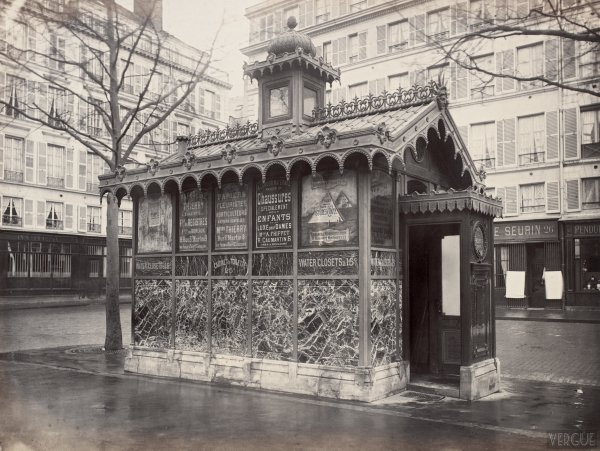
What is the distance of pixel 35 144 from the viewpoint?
33938mm

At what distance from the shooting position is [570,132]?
27750 millimetres

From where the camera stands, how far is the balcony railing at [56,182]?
114 ft

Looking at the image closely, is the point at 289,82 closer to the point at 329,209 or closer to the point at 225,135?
the point at 225,135

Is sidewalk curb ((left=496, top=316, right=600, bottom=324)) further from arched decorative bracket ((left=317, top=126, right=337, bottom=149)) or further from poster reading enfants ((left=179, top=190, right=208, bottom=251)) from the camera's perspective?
arched decorative bracket ((left=317, top=126, right=337, bottom=149))

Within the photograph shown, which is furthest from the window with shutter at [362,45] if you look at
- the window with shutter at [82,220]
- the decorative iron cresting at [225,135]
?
the decorative iron cresting at [225,135]

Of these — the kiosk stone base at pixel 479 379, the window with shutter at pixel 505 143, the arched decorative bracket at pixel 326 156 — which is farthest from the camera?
the window with shutter at pixel 505 143

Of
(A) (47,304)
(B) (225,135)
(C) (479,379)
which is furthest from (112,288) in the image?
(A) (47,304)

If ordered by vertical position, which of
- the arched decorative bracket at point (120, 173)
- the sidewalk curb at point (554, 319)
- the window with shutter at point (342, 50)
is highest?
the window with shutter at point (342, 50)

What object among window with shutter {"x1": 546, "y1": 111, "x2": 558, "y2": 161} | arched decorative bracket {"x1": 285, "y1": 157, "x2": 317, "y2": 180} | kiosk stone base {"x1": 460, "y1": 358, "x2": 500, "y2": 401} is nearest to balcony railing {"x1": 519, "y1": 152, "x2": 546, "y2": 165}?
window with shutter {"x1": 546, "y1": 111, "x2": 558, "y2": 161}

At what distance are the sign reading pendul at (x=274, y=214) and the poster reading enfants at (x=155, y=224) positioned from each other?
A: 2.11m

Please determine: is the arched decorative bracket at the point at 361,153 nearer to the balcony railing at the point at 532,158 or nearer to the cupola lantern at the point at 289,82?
the cupola lantern at the point at 289,82

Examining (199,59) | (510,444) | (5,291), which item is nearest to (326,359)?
(510,444)

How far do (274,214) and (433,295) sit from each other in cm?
329

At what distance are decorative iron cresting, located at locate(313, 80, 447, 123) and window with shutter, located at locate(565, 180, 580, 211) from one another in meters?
20.1
